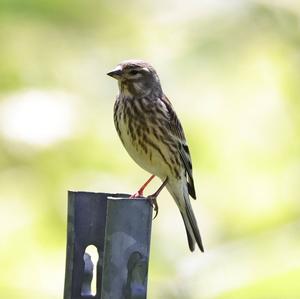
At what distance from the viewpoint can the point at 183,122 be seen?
12.1ft

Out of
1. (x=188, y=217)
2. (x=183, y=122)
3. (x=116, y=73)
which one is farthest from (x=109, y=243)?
(x=116, y=73)

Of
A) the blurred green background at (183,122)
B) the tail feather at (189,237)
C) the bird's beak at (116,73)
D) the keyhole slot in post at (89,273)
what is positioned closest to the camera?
the keyhole slot in post at (89,273)

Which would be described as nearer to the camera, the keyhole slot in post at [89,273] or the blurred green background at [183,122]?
the keyhole slot in post at [89,273]

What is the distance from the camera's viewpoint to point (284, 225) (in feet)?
9.42

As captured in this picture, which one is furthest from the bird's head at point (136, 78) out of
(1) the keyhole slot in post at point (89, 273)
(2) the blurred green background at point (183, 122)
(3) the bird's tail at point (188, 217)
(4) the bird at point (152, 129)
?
(1) the keyhole slot in post at point (89, 273)

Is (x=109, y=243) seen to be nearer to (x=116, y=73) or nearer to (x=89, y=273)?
(x=89, y=273)

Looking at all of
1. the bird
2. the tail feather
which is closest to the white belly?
the bird

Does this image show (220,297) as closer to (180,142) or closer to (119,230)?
(119,230)

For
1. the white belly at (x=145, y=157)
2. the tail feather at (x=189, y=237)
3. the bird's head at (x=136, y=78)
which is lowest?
the tail feather at (x=189, y=237)

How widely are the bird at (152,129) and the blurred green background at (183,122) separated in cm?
15

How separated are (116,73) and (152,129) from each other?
1.28ft

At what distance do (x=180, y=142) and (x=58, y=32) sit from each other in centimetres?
90

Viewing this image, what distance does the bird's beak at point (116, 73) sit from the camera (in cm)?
425

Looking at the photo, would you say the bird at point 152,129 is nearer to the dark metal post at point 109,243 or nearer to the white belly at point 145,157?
the white belly at point 145,157
